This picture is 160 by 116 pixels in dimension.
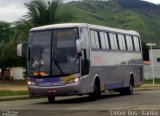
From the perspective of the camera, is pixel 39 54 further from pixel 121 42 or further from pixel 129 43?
pixel 129 43

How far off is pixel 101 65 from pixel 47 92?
4.10m

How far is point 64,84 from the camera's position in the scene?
78.6 feet

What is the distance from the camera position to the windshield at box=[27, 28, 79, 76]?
951 inches

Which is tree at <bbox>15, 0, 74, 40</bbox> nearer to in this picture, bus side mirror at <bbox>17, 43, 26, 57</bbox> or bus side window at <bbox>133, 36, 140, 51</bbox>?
bus side window at <bbox>133, 36, 140, 51</bbox>

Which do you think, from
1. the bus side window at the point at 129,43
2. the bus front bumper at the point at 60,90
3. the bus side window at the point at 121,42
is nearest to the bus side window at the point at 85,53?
the bus front bumper at the point at 60,90

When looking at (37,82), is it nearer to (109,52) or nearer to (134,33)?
(109,52)

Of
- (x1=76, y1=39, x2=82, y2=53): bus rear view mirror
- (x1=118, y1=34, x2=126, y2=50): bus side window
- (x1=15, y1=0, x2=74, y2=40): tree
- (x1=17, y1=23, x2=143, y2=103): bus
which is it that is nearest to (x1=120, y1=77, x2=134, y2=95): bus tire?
(x1=118, y1=34, x2=126, y2=50): bus side window

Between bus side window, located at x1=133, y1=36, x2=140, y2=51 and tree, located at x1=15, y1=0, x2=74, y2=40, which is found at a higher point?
tree, located at x1=15, y1=0, x2=74, y2=40

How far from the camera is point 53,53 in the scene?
80.0 ft

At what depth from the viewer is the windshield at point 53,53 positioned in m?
24.2

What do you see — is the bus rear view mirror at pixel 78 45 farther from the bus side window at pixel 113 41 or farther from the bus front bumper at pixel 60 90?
the bus side window at pixel 113 41

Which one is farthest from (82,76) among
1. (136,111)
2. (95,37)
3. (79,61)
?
(136,111)

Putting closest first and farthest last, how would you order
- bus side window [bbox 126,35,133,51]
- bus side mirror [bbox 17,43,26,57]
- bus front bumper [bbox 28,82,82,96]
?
bus front bumper [bbox 28,82,82,96] → bus side mirror [bbox 17,43,26,57] → bus side window [bbox 126,35,133,51]

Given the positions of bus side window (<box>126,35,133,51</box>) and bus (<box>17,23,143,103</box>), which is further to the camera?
bus side window (<box>126,35,133,51</box>)
